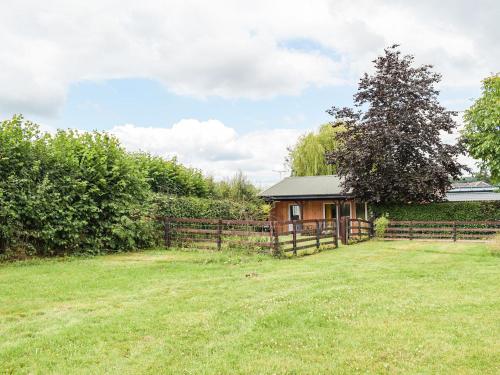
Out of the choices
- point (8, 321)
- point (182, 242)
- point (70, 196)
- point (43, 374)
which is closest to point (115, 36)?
point (70, 196)

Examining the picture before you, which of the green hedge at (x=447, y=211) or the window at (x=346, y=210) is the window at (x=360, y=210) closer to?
the window at (x=346, y=210)

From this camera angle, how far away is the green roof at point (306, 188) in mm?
25984

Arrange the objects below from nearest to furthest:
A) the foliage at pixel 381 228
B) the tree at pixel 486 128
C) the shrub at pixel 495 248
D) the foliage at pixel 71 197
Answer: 1. the foliage at pixel 71 197
2. the shrub at pixel 495 248
3. the foliage at pixel 381 228
4. the tree at pixel 486 128

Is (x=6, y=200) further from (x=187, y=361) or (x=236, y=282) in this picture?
(x=187, y=361)

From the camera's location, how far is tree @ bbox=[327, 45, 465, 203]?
22.2m

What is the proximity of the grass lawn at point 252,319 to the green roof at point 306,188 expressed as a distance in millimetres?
14181

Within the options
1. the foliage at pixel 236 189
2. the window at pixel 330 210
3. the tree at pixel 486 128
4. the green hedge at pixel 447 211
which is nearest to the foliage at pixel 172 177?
the foliage at pixel 236 189

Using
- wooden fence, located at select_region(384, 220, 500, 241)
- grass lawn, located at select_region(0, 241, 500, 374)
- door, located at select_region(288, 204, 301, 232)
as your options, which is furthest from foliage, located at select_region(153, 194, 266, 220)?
wooden fence, located at select_region(384, 220, 500, 241)

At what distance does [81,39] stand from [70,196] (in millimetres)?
5073

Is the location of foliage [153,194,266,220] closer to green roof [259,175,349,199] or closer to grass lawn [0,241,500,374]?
green roof [259,175,349,199]

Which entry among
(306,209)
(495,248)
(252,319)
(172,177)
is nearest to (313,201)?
(306,209)

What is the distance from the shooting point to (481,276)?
397 inches

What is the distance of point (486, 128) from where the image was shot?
22047mm

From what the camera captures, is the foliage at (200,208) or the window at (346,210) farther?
the window at (346,210)
